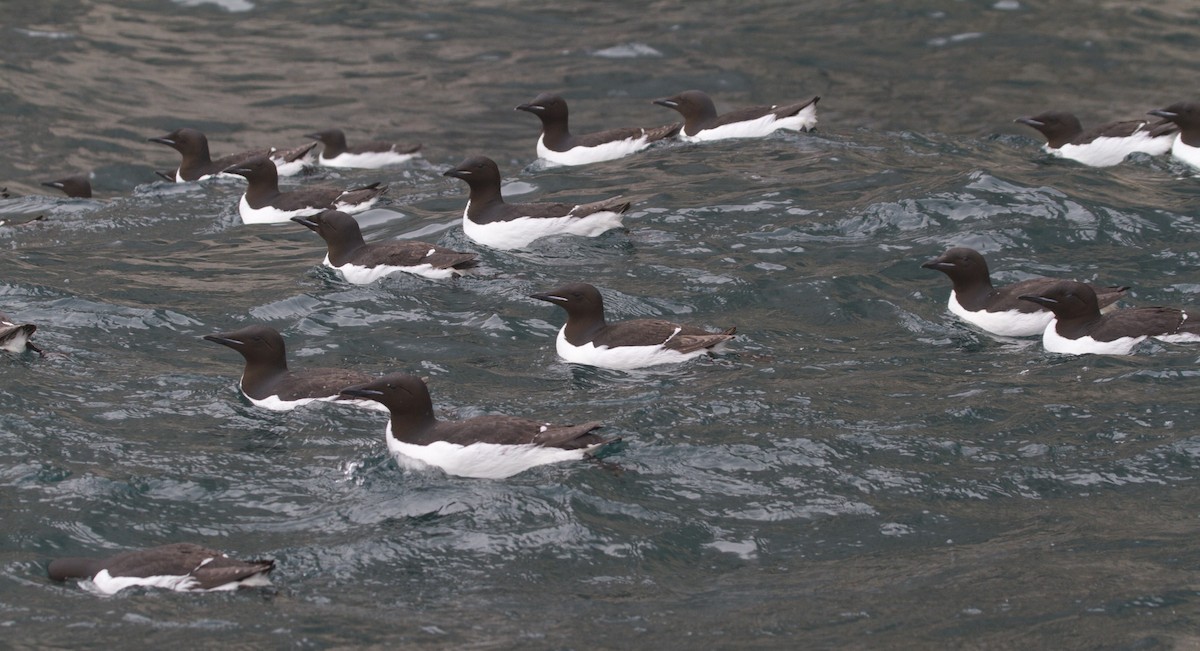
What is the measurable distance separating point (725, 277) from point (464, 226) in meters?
3.26

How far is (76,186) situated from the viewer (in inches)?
763

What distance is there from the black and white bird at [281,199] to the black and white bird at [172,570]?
906cm

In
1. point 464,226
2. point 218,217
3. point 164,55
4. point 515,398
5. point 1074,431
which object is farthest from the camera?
point 164,55

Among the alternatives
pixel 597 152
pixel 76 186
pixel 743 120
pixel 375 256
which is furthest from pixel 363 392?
pixel 76 186

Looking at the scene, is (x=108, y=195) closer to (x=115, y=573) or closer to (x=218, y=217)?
(x=218, y=217)

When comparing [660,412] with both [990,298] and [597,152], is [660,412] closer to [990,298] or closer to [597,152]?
[990,298]

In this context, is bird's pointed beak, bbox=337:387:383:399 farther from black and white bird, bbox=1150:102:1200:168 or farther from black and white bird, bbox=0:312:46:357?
black and white bird, bbox=1150:102:1200:168

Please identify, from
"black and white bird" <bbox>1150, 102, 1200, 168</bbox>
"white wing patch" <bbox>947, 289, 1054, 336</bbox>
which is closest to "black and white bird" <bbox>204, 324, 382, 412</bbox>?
"white wing patch" <bbox>947, 289, 1054, 336</bbox>

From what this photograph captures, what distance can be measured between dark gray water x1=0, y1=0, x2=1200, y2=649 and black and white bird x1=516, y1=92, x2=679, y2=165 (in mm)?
248

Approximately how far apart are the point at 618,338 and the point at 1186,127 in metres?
9.29

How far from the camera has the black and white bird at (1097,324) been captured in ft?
40.0

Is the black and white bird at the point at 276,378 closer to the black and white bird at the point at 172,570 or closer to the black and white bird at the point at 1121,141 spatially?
the black and white bird at the point at 172,570

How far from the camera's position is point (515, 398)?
11.7 m

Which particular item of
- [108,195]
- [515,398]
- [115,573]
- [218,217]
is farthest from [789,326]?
[108,195]
